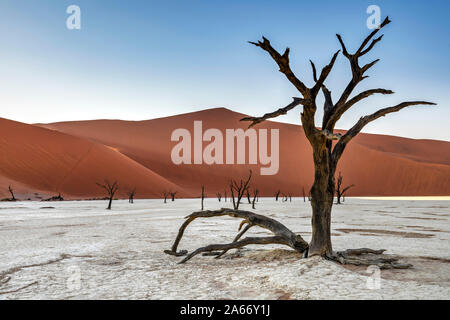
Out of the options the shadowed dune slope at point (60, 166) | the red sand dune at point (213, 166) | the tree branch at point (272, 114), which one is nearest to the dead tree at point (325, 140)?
the tree branch at point (272, 114)

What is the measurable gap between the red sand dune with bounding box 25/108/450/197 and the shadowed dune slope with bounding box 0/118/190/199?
17 centimetres

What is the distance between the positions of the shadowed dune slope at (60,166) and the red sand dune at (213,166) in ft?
0.56

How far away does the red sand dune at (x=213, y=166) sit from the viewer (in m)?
58.1

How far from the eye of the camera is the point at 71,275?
4.55 metres

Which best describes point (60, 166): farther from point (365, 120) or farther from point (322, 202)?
point (365, 120)

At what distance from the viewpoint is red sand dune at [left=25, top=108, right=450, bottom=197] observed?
5809 centimetres

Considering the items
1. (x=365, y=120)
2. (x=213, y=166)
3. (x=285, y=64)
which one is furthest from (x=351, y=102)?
(x=213, y=166)

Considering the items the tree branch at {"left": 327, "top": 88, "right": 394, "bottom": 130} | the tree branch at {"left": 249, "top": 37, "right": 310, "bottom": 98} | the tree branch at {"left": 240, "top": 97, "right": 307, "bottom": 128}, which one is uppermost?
the tree branch at {"left": 249, "top": 37, "right": 310, "bottom": 98}

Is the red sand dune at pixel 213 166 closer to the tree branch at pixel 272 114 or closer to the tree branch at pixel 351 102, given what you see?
the tree branch at pixel 351 102

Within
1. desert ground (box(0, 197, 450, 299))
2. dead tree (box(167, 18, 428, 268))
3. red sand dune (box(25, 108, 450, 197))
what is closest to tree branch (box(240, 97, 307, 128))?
dead tree (box(167, 18, 428, 268))

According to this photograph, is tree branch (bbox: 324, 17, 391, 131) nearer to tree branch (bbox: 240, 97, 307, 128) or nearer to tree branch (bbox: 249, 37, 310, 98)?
tree branch (bbox: 249, 37, 310, 98)

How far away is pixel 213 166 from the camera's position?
8375 centimetres

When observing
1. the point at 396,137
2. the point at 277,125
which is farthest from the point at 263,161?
the point at 396,137
